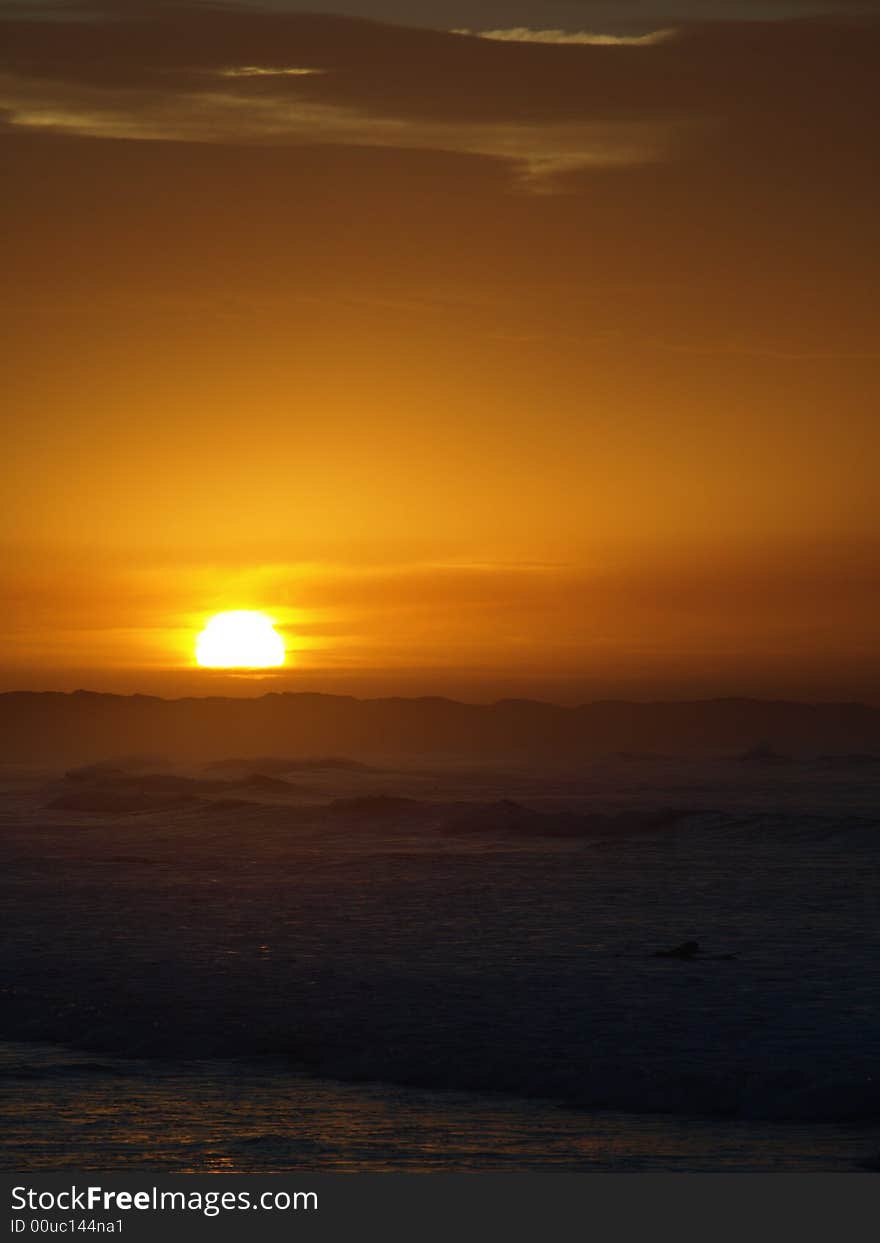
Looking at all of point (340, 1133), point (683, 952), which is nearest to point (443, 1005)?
point (683, 952)

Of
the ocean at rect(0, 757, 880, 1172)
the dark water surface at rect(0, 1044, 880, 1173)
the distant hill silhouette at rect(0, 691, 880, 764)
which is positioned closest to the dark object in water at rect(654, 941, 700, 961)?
the ocean at rect(0, 757, 880, 1172)

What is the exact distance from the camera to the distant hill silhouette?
133m

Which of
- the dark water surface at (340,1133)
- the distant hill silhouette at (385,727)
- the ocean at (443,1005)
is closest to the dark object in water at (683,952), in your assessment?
the ocean at (443,1005)

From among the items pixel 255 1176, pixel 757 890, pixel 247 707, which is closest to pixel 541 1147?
pixel 255 1176

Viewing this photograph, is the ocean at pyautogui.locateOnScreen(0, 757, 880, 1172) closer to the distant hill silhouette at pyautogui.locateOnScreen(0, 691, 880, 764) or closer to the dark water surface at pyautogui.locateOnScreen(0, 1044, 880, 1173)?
the dark water surface at pyautogui.locateOnScreen(0, 1044, 880, 1173)

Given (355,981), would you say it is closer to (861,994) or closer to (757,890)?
(861,994)

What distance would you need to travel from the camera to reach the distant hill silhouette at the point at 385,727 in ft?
436

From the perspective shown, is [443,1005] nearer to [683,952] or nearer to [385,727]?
[683,952]

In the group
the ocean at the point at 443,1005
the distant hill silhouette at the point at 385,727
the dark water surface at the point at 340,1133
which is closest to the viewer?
the dark water surface at the point at 340,1133

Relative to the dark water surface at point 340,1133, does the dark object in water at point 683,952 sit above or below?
above

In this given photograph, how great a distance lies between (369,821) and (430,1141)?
123ft

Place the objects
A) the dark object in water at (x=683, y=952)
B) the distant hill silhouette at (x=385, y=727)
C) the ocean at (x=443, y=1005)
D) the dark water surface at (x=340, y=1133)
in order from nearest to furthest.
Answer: the dark water surface at (x=340, y=1133) < the ocean at (x=443, y=1005) < the dark object in water at (x=683, y=952) < the distant hill silhouette at (x=385, y=727)

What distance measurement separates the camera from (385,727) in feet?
484

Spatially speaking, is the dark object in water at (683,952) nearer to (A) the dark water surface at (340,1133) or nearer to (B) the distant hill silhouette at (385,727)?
(A) the dark water surface at (340,1133)
